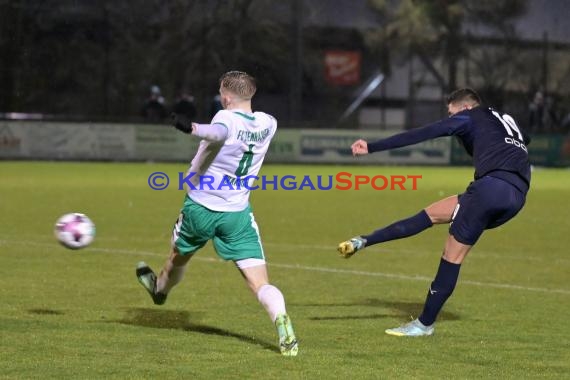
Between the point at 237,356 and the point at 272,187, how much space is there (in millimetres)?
19376

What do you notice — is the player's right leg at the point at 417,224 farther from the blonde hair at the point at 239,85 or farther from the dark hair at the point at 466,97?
the blonde hair at the point at 239,85

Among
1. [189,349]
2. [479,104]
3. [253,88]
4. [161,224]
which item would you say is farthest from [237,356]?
[161,224]

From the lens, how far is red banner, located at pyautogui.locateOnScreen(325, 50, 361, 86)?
47625mm

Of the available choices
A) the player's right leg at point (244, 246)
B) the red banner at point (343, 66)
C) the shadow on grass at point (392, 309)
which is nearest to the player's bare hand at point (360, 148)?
the player's right leg at point (244, 246)

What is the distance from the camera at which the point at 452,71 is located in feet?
159

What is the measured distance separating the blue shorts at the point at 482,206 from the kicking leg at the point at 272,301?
162 cm

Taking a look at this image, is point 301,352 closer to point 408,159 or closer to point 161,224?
point 161,224

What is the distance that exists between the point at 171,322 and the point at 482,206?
103 inches

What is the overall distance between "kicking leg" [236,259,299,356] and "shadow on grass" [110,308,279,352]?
426mm

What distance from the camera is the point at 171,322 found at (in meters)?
9.12

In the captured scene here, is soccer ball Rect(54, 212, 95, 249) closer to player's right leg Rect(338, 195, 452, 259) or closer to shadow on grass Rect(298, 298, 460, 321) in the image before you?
shadow on grass Rect(298, 298, 460, 321)

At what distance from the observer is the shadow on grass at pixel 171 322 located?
8.51 meters

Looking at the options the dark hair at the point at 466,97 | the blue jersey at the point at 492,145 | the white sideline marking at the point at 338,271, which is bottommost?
the white sideline marking at the point at 338,271

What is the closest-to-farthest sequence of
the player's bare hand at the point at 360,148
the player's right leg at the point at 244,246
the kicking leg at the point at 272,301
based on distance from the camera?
the kicking leg at the point at 272,301, the player's right leg at the point at 244,246, the player's bare hand at the point at 360,148
